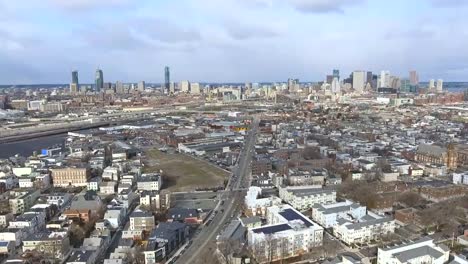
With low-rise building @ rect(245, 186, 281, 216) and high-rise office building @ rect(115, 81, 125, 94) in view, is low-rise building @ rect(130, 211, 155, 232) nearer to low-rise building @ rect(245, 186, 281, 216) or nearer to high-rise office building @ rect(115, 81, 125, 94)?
low-rise building @ rect(245, 186, 281, 216)

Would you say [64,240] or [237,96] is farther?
[237,96]

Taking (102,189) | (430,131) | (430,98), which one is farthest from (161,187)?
(430,98)

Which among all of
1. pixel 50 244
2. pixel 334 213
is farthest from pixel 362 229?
pixel 50 244

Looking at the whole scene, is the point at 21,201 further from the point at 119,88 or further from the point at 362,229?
the point at 119,88

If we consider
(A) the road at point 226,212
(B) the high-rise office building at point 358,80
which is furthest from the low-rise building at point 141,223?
(B) the high-rise office building at point 358,80

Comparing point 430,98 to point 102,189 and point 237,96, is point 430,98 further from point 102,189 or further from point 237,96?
point 102,189

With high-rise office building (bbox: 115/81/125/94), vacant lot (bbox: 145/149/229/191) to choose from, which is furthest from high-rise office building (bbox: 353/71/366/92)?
vacant lot (bbox: 145/149/229/191)
